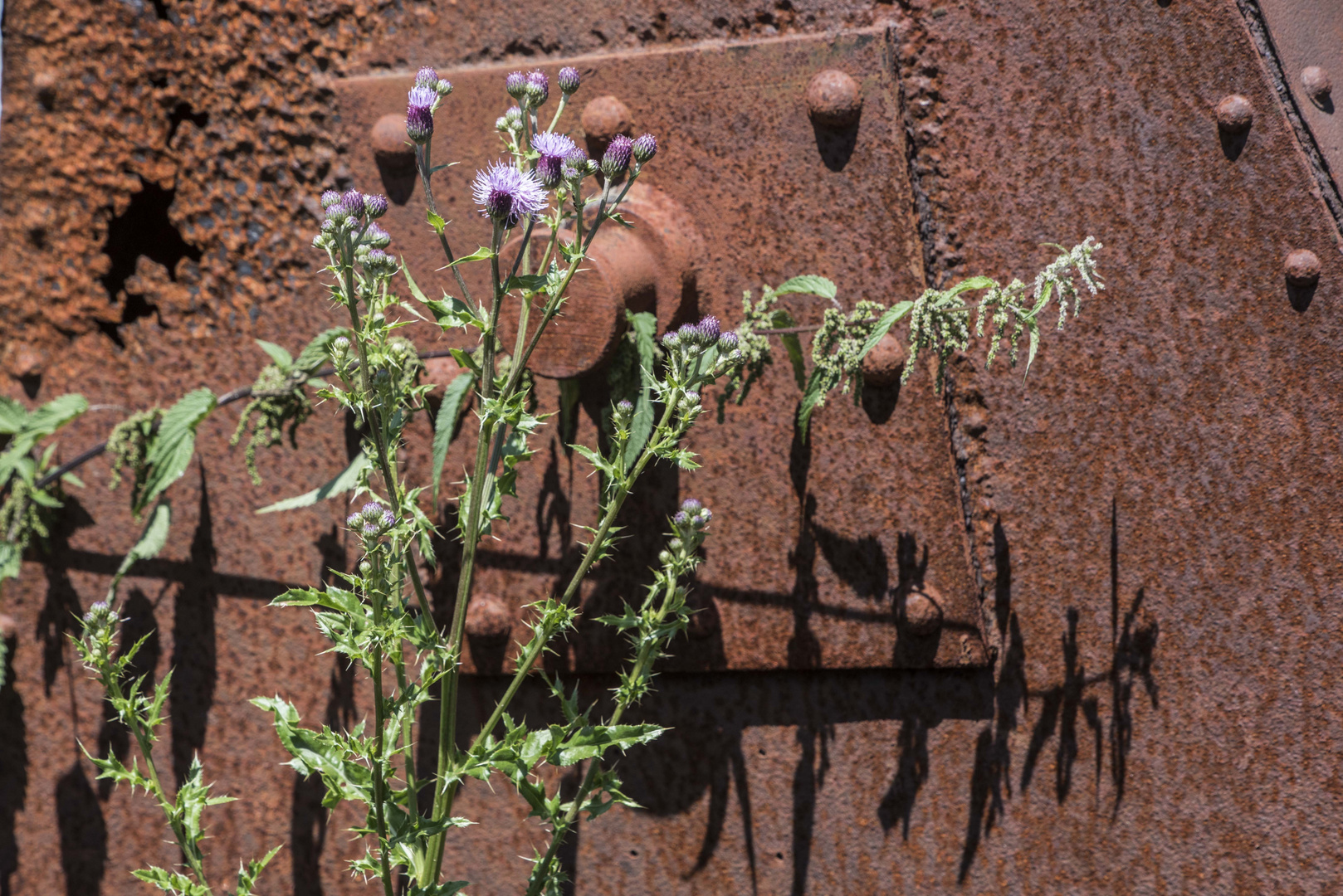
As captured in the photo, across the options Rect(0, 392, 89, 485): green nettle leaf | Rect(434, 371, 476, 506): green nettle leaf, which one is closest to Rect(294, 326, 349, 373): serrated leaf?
Rect(434, 371, 476, 506): green nettle leaf

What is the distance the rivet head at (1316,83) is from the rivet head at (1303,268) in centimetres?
28

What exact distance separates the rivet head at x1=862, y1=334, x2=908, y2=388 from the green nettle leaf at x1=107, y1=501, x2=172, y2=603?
1.39m

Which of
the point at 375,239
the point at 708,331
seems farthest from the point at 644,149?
the point at 375,239

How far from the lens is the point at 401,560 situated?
1362 millimetres

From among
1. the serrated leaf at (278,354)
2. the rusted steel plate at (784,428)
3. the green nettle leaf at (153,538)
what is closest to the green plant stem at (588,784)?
the rusted steel plate at (784,428)

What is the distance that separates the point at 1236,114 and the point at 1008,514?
0.71m

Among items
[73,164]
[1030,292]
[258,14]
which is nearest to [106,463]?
[73,164]

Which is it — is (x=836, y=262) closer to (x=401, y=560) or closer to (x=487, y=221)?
(x=487, y=221)

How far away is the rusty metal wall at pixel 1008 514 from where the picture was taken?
1541mm

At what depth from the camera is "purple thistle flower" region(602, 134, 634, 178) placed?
129cm

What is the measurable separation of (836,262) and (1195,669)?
865 mm

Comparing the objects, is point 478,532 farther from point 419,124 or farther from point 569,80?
point 569,80

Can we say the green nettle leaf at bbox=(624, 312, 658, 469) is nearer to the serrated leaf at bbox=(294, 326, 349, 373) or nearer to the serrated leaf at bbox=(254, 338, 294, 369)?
the serrated leaf at bbox=(294, 326, 349, 373)

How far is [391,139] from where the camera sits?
1853 millimetres
